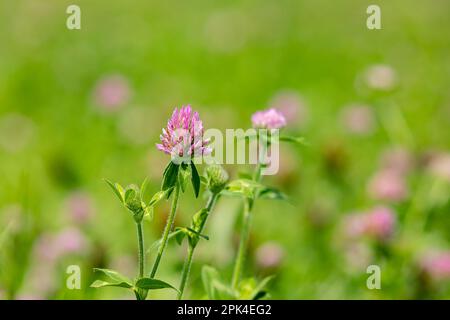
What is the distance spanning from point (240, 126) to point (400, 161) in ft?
2.83

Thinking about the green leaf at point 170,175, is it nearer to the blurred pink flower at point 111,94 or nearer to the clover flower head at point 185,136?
the clover flower head at point 185,136

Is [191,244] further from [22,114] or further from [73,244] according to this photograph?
[22,114]

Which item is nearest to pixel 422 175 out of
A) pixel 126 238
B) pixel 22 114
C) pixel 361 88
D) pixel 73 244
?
pixel 361 88

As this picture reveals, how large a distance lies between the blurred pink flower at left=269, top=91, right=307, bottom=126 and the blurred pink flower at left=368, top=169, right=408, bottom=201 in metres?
0.74

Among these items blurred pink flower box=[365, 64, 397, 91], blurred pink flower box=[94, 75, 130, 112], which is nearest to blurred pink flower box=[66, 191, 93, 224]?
blurred pink flower box=[94, 75, 130, 112]

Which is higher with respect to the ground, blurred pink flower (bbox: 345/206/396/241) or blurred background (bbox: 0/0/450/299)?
blurred background (bbox: 0/0/450/299)

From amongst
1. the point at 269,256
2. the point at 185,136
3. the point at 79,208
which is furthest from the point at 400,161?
the point at 185,136

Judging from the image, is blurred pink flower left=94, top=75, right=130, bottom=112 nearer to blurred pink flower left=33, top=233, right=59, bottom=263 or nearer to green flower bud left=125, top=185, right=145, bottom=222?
blurred pink flower left=33, top=233, right=59, bottom=263

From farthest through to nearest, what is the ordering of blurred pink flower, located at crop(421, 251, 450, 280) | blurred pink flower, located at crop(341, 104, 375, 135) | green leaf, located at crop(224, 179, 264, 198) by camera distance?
blurred pink flower, located at crop(341, 104, 375, 135) < blurred pink flower, located at crop(421, 251, 450, 280) < green leaf, located at crop(224, 179, 264, 198)

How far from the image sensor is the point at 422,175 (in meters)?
2.25

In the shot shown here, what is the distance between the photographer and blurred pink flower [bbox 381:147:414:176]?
2.22 metres

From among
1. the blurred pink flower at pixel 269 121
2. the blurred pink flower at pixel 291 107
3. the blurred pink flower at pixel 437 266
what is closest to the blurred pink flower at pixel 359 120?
the blurred pink flower at pixel 291 107

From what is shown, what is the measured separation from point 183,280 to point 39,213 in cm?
113

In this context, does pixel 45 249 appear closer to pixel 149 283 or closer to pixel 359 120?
pixel 149 283
